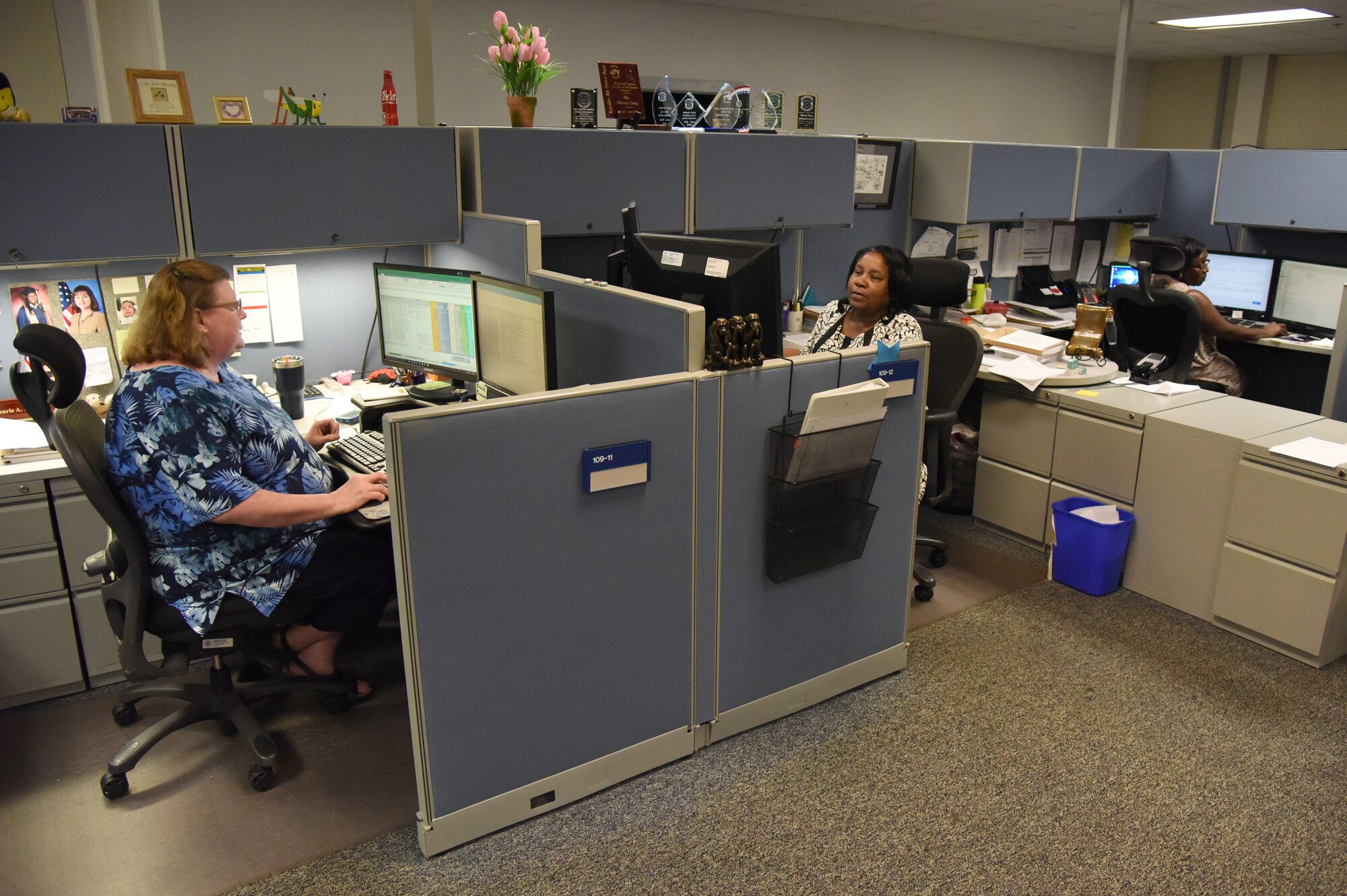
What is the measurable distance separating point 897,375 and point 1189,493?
1236 millimetres

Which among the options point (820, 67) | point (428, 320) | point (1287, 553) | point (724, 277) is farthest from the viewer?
point (820, 67)

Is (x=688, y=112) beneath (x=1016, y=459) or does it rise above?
above

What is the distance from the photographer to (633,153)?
120 inches

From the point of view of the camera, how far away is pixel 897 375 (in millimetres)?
2264

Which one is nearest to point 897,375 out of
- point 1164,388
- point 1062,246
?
point 1164,388

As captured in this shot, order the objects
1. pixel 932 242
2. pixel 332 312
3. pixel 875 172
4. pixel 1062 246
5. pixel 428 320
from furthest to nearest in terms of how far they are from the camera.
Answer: pixel 1062 246
pixel 932 242
pixel 875 172
pixel 332 312
pixel 428 320

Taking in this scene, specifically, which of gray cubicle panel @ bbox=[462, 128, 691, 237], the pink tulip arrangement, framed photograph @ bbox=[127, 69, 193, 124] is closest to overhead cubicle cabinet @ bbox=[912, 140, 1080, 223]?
gray cubicle panel @ bbox=[462, 128, 691, 237]

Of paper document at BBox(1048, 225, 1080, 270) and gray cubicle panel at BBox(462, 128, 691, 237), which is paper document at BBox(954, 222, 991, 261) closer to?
paper document at BBox(1048, 225, 1080, 270)

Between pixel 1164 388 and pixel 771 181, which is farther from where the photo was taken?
pixel 771 181

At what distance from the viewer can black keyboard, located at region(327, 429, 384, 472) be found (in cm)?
230

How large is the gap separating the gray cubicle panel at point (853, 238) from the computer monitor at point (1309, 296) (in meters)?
1.70

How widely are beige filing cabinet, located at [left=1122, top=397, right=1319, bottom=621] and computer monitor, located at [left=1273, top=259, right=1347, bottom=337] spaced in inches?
52.8

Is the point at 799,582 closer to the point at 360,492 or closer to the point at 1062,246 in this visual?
the point at 360,492

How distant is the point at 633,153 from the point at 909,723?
1954 millimetres
